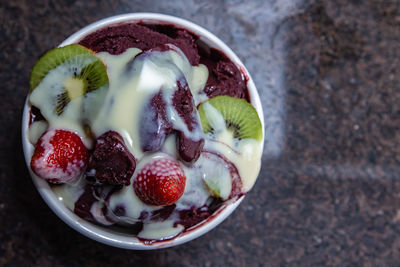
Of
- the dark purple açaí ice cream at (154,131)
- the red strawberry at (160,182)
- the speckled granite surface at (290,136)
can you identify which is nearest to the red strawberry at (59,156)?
the dark purple açaí ice cream at (154,131)

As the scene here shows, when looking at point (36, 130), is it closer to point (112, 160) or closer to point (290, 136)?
point (112, 160)

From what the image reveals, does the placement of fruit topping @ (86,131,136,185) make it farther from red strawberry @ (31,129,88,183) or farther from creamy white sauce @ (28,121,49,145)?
creamy white sauce @ (28,121,49,145)

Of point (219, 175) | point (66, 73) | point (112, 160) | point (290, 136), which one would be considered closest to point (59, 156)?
point (112, 160)

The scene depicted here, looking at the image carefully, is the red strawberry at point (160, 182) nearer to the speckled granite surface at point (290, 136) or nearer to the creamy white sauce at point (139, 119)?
the creamy white sauce at point (139, 119)

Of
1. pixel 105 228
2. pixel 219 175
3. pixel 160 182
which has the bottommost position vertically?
pixel 105 228

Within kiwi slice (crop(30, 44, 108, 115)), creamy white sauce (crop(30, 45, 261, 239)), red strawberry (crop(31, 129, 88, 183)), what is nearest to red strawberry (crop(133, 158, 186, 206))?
creamy white sauce (crop(30, 45, 261, 239))

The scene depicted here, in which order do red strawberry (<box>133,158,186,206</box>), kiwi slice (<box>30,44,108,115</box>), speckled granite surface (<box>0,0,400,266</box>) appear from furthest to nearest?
speckled granite surface (<box>0,0,400,266</box>) → kiwi slice (<box>30,44,108,115</box>) → red strawberry (<box>133,158,186,206</box>)

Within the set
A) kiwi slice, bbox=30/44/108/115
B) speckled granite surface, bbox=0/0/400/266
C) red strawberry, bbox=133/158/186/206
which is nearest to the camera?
red strawberry, bbox=133/158/186/206
